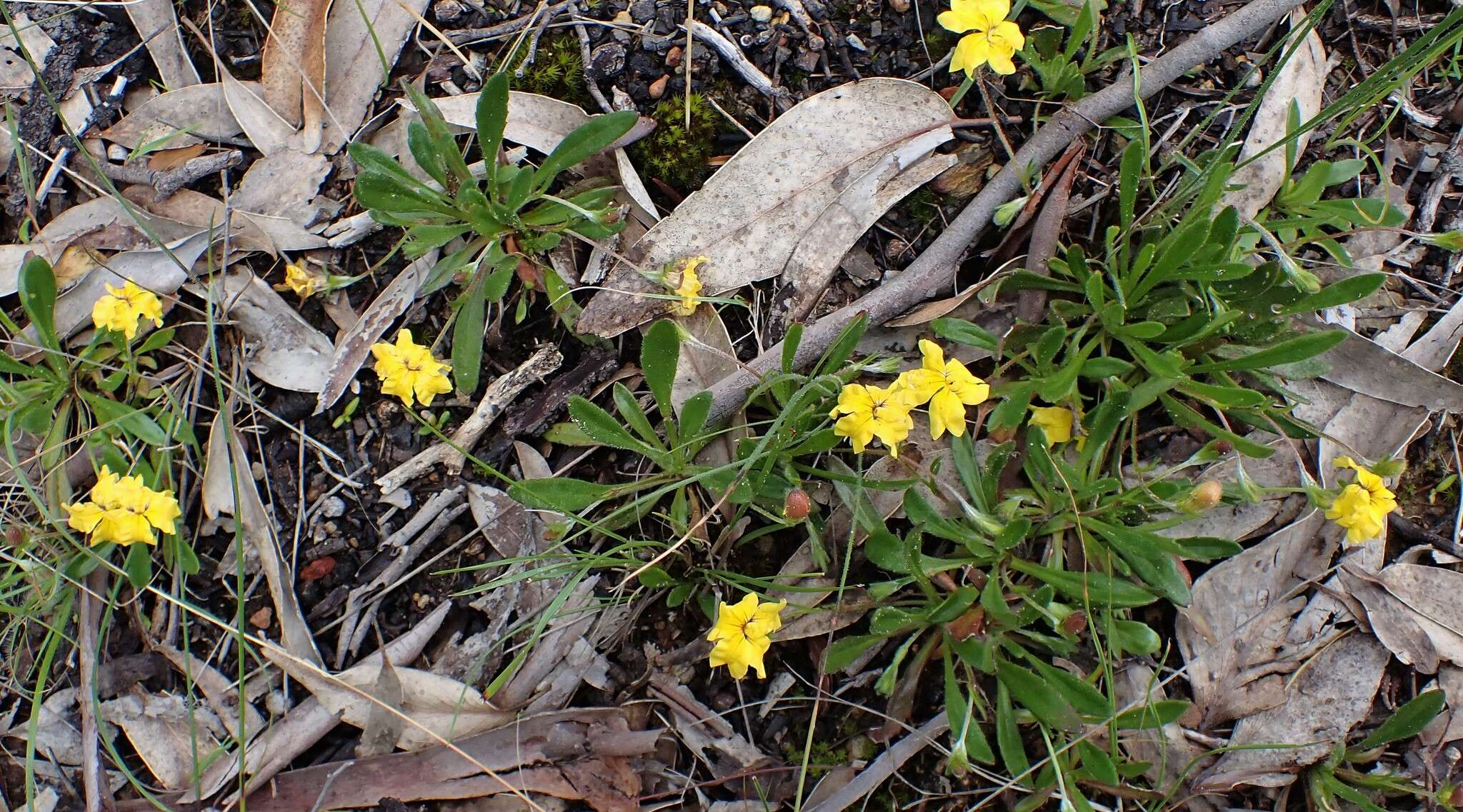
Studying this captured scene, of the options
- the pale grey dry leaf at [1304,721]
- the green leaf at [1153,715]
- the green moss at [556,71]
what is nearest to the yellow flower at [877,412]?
the green leaf at [1153,715]

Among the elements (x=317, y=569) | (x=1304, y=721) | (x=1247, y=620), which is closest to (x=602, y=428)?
(x=317, y=569)

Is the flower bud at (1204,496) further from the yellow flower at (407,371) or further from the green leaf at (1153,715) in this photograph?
the yellow flower at (407,371)

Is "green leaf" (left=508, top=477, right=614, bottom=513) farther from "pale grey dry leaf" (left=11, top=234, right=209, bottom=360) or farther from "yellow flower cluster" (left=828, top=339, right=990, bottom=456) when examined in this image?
"pale grey dry leaf" (left=11, top=234, right=209, bottom=360)

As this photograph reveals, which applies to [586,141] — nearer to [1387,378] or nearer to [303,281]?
[303,281]

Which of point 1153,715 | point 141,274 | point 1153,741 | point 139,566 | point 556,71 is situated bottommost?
point 1153,741

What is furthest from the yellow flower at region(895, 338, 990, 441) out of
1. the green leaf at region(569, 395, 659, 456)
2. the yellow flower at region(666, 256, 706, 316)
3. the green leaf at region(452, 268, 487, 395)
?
the green leaf at region(452, 268, 487, 395)

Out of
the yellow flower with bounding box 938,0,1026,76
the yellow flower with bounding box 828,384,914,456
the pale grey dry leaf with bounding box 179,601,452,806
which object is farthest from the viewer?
the pale grey dry leaf with bounding box 179,601,452,806
